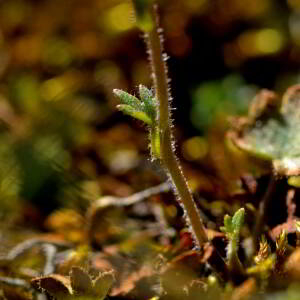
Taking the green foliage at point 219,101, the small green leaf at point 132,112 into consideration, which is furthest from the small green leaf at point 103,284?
the green foliage at point 219,101

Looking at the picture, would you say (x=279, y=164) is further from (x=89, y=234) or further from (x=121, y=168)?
(x=121, y=168)

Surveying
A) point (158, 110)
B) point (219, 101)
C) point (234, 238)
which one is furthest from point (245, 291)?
point (219, 101)

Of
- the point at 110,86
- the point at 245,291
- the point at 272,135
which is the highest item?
the point at 110,86

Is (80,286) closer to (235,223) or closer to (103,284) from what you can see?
(103,284)

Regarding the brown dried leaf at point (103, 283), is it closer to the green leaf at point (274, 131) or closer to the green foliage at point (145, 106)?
the green foliage at point (145, 106)

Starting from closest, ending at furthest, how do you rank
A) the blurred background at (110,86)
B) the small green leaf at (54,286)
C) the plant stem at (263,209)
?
the small green leaf at (54,286) → the plant stem at (263,209) → the blurred background at (110,86)

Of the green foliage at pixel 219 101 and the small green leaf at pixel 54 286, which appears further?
the green foliage at pixel 219 101

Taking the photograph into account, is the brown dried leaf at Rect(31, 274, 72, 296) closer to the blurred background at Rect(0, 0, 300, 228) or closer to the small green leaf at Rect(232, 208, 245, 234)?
the small green leaf at Rect(232, 208, 245, 234)
